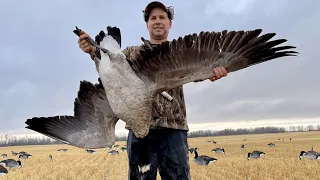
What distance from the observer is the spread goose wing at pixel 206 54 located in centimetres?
443

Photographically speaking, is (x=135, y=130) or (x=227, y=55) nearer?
(x=227, y=55)

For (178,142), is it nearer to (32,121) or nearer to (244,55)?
(244,55)

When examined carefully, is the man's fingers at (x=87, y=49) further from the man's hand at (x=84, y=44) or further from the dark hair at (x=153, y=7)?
the dark hair at (x=153, y=7)

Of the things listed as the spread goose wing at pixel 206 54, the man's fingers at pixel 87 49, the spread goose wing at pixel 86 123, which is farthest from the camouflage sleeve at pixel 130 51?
the spread goose wing at pixel 206 54

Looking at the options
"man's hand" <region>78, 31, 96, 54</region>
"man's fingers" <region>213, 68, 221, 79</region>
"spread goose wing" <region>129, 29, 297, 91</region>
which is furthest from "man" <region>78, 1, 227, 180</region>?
"man's fingers" <region>213, 68, 221, 79</region>

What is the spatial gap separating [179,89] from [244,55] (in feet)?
4.86

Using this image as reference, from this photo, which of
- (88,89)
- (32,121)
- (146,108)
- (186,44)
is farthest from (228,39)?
(32,121)

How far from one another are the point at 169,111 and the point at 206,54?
4.45 feet

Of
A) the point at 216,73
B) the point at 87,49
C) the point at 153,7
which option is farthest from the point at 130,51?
the point at 216,73

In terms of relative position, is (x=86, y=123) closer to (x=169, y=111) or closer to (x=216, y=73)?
(x=169, y=111)

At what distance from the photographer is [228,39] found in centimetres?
446

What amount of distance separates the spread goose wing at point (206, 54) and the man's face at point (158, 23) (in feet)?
3.40

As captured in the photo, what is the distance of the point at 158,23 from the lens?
555 centimetres

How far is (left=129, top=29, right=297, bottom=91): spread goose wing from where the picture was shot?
14.5ft
